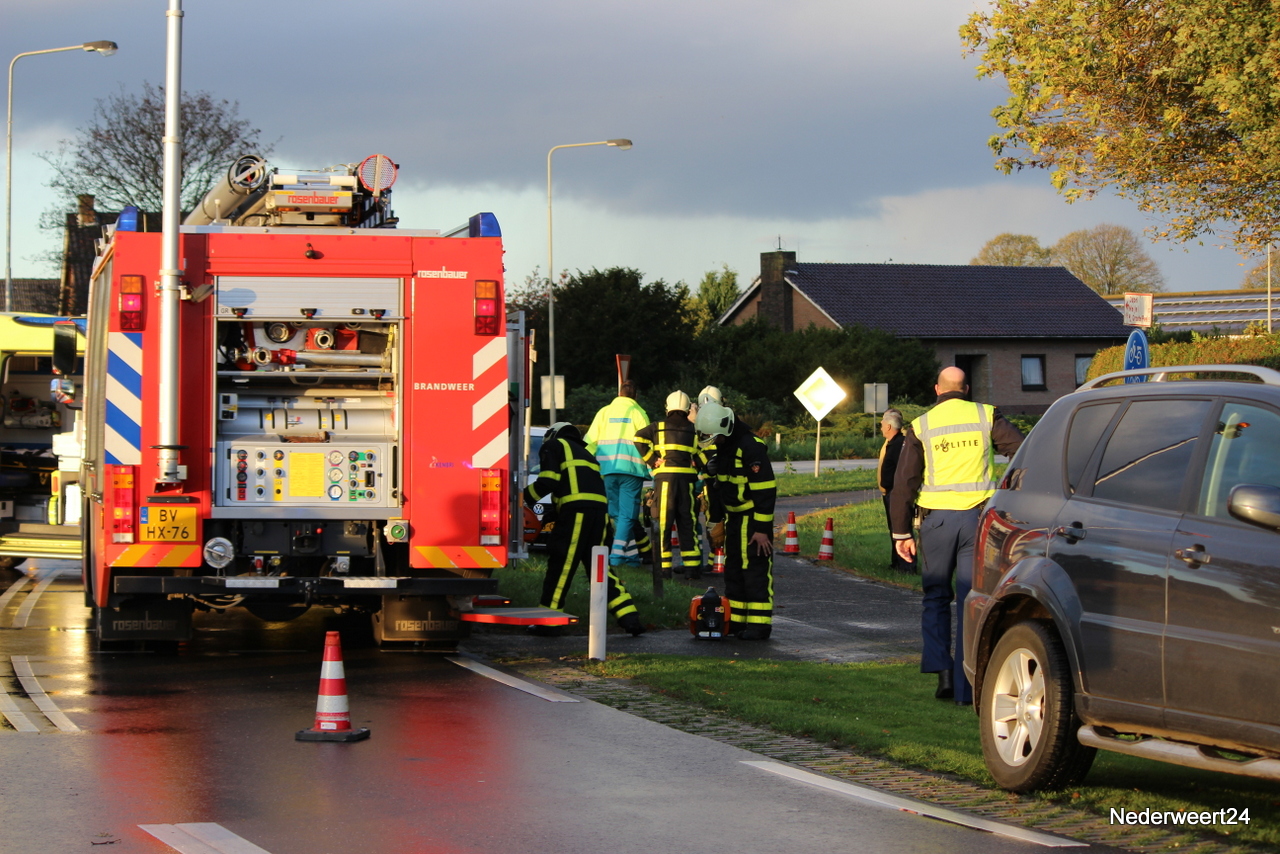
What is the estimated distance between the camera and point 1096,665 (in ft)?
21.4

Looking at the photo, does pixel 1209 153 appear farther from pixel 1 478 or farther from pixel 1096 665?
pixel 1 478

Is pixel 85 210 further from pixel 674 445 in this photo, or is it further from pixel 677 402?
pixel 677 402

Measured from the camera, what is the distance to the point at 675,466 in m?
15.2

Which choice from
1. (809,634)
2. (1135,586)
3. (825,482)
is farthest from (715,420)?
(825,482)

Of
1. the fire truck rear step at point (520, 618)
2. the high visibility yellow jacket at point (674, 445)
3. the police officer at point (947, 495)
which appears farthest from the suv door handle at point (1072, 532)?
the high visibility yellow jacket at point (674, 445)

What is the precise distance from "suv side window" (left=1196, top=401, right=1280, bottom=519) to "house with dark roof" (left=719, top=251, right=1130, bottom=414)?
187 ft

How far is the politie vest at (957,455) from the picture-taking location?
9.44 metres

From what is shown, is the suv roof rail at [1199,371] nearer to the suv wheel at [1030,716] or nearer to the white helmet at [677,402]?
the suv wheel at [1030,716]

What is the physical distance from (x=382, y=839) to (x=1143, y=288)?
8755 centimetres

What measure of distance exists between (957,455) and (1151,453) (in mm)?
2870

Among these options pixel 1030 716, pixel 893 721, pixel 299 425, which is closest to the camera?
pixel 1030 716

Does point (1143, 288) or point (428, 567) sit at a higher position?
point (1143, 288)

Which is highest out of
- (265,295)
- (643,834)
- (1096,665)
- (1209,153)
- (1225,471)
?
(1209,153)

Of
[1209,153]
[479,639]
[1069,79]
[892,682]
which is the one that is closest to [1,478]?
[479,639]
